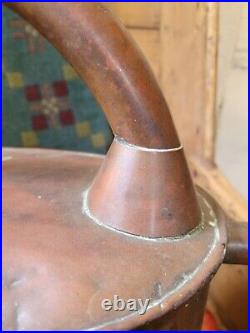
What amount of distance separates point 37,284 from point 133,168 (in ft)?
0.56

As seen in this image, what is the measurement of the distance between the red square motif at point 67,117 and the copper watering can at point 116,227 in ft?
3.23

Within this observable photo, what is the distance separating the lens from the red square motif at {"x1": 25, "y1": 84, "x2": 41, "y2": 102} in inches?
58.8

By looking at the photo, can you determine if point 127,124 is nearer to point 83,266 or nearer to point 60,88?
point 83,266

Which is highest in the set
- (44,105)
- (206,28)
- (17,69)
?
(206,28)

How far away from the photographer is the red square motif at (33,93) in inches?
58.8

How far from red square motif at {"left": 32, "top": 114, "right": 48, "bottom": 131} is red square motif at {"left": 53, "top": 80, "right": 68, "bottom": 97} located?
9 cm

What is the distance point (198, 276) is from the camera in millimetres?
491

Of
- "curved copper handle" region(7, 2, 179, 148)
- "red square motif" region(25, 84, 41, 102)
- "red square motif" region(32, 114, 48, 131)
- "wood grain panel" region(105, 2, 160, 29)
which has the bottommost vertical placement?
"red square motif" region(32, 114, 48, 131)

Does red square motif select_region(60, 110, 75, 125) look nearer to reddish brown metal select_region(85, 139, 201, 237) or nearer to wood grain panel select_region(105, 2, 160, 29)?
wood grain panel select_region(105, 2, 160, 29)

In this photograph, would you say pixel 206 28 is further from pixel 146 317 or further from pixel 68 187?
pixel 146 317

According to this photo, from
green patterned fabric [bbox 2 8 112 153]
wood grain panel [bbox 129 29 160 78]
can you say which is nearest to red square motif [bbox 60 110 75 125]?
green patterned fabric [bbox 2 8 112 153]

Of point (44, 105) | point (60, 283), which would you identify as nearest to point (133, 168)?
point (60, 283)

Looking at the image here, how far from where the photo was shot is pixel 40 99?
151 cm

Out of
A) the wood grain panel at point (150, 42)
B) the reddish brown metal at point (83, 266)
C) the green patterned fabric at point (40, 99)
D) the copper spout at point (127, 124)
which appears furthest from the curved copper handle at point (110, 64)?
the wood grain panel at point (150, 42)
